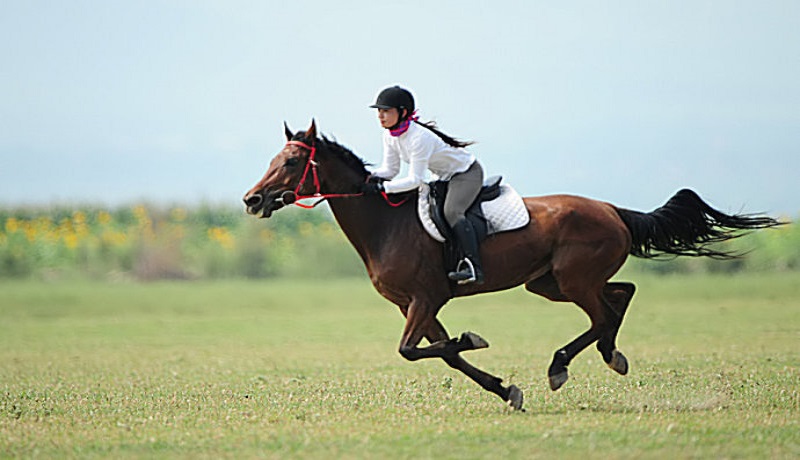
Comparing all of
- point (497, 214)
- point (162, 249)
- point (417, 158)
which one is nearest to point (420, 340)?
point (497, 214)

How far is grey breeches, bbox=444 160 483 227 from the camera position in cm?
Answer: 1002

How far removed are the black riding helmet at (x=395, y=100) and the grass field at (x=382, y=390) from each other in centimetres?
264

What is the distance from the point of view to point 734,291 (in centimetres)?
3388

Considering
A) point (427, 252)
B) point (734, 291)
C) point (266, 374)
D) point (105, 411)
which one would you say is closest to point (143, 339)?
point (266, 374)

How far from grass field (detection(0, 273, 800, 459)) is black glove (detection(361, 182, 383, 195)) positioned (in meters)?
1.91

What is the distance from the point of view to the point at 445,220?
1005 centimetres

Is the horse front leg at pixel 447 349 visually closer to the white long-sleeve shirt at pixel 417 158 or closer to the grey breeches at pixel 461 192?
the grey breeches at pixel 461 192

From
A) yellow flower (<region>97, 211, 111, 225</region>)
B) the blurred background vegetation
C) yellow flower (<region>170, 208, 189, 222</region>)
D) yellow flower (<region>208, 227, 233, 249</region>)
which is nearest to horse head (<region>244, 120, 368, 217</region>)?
the blurred background vegetation

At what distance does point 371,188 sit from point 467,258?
109 cm

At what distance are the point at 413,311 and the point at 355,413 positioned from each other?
997mm

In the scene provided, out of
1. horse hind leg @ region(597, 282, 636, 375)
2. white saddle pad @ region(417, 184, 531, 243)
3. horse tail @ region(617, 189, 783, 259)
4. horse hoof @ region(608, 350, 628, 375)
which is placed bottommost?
horse hoof @ region(608, 350, 628, 375)

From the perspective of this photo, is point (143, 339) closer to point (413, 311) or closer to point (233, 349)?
point (233, 349)

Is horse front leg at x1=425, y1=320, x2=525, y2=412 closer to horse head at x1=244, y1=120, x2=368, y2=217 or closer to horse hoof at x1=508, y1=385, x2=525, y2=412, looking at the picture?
horse hoof at x1=508, y1=385, x2=525, y2=412

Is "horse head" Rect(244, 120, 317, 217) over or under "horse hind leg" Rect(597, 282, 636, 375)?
over
